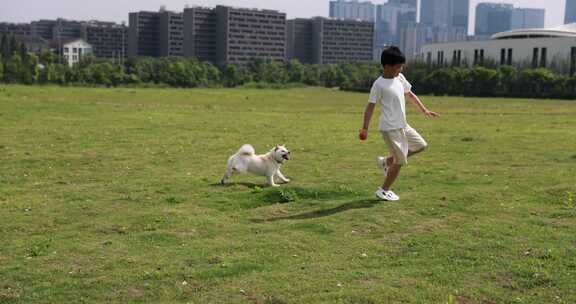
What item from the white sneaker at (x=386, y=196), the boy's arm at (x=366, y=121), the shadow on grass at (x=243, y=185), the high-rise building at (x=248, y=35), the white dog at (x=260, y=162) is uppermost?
the high-rise building at (x=248, y=35)

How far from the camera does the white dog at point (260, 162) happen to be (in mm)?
11305

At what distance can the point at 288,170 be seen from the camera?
43.9 feet

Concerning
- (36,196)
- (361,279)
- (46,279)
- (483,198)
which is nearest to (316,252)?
(361,279)

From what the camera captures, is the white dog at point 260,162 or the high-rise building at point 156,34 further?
the high-rise building at point 156,34

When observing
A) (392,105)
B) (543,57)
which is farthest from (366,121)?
(543,57)

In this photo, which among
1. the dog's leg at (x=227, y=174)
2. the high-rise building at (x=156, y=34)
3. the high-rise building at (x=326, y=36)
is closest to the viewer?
the dog's leg at (x=227, y=174)

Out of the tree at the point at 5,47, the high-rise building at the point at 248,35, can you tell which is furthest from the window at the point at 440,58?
the tree at the point at 5,47

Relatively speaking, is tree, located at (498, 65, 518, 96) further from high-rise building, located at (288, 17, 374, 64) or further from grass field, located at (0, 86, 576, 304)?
high-rise building, located at (288, 17, 374, 64)

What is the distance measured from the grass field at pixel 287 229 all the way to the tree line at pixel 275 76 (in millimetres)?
62870

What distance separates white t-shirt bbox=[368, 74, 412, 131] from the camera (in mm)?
9188

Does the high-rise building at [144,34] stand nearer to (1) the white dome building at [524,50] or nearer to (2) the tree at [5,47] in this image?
(2) the tree at [5,47]

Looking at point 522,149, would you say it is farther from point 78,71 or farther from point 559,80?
point 78,71

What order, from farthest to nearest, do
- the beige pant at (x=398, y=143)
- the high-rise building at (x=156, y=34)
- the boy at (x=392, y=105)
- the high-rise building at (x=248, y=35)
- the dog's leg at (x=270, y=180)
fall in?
the high-rise building at (x=156, y=34) < the high-rise building at (x=248, y=35) < the dog's leg at (x=270, y=180) < the beige pant at (x=398, y=143) < the boy at (x=392, y=105)

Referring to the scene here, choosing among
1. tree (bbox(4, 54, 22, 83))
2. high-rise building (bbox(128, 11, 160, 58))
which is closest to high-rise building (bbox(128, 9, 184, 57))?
high-rise building (bbox(128, 11, 160, 58))
